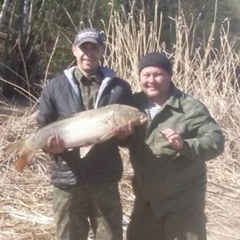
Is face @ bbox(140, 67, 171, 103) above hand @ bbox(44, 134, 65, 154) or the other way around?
above

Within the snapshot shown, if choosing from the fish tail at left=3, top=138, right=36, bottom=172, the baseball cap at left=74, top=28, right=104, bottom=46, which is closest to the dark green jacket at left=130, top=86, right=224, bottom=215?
the baseball cap at left=74, top=28, right=104, bottom=46

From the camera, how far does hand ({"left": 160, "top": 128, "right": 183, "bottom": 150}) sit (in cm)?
387

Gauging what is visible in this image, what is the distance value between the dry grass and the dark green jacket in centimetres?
149

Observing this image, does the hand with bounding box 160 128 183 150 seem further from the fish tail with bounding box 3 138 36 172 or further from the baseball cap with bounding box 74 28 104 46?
the fish tail with bounding box 3 138 36 172


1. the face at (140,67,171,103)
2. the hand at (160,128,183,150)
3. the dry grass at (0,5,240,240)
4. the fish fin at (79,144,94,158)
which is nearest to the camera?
the hand at (160,128,183,150)

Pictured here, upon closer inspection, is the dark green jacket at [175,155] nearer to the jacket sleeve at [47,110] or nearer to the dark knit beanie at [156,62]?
→ the dark knit beanie at [156,62]

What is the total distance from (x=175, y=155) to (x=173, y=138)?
0.76ft

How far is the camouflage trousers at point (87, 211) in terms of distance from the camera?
13.7 ft

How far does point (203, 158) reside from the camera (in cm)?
405

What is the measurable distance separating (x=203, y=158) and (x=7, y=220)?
2180mm

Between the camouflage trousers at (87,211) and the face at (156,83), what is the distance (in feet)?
1.74

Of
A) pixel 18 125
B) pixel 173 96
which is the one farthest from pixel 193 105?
pixel 18 125

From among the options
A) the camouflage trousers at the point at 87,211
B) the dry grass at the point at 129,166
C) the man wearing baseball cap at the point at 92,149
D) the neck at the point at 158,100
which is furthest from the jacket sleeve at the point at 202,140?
the dry grass at the point at 129,166

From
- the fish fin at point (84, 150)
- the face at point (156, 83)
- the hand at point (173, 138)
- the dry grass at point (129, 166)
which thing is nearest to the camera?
the hand at point (173, 138)
